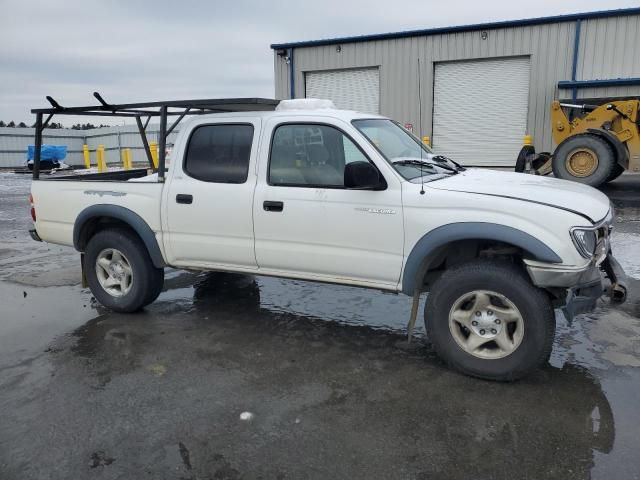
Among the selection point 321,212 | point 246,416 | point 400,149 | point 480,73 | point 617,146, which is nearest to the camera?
point 246,416

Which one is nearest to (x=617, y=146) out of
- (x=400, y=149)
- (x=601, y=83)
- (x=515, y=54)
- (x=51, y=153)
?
(x=601, y=83)

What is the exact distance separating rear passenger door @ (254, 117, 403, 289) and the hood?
20.1 inches

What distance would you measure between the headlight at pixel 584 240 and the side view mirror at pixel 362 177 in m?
1.33

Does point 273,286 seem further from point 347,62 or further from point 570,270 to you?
point 347,62

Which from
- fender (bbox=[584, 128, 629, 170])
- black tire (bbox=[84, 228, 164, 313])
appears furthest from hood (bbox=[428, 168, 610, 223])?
fender (bbox=[584, 128, 629, 170])

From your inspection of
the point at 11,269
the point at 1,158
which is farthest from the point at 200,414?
the point at 1,158

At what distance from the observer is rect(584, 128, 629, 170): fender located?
11.9m

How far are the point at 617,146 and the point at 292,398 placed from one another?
10983 mm

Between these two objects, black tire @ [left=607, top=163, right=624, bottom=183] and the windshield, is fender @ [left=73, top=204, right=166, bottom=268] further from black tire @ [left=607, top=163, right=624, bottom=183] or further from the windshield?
black tire @ [left=607, top=163, right=624, bottom=183]

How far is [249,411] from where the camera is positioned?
3492mm

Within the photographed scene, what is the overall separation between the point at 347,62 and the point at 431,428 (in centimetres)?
1922

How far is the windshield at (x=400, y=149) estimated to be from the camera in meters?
4.30

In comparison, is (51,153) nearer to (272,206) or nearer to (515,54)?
(515,54)

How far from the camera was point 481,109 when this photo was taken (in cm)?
1948
